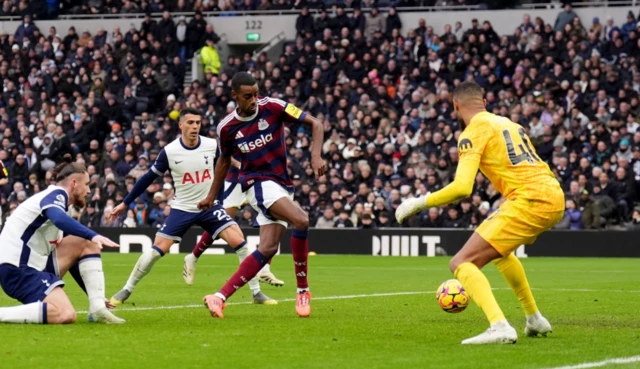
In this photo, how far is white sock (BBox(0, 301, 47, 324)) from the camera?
9930 mm

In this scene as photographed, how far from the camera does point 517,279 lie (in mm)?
9547

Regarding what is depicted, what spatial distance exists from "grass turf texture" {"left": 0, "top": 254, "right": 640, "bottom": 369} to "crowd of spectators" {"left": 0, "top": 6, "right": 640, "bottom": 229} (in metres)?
10.6

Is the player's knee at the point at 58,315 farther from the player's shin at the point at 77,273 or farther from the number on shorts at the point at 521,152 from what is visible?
the number on shorts at the point at 521,152

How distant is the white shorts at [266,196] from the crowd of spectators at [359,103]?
51.0ft

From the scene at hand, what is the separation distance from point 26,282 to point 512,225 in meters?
4.15

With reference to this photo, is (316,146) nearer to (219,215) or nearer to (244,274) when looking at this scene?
(244,274)

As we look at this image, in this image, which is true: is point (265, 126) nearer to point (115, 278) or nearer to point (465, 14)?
point (115, 278)

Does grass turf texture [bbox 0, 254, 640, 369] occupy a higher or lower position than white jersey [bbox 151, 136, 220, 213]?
lower

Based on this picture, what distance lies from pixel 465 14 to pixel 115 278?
18568 millimetres

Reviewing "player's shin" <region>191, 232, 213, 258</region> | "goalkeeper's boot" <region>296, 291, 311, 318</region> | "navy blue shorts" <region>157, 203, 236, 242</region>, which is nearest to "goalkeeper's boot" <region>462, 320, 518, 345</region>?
"goalkeeper's boot" <region>296, 291, 311, 318</region>

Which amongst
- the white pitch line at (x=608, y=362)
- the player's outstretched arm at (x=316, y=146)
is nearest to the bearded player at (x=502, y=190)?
the white pitch line at (x=608, y=362)

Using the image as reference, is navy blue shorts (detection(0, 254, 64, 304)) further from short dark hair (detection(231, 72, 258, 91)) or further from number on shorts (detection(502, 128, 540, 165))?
number on shorts (detection(502, 128, 540, 165))

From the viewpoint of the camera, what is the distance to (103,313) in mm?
10273

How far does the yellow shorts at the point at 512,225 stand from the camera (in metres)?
9.05
